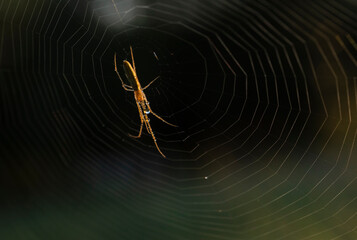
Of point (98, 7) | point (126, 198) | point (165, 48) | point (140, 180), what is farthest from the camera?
point (140, 180)

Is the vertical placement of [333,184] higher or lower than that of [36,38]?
lower

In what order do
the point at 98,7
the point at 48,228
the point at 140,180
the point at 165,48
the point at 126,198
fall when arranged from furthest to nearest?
the point at 140,180
the point at 126,198
the point at 48,228
the point at 165,48
the point at 98,7

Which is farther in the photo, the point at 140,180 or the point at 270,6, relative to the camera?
the point at 140,180

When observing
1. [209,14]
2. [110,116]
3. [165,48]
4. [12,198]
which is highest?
[209,14]

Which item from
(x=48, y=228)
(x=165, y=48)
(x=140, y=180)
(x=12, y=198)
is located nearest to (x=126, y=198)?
(x=140, y=180)

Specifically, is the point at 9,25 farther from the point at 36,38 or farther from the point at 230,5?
the point at 230,5

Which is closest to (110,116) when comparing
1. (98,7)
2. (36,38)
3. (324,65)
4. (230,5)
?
(36,38)

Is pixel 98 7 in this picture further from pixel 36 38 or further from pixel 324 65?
pixel 324 65
